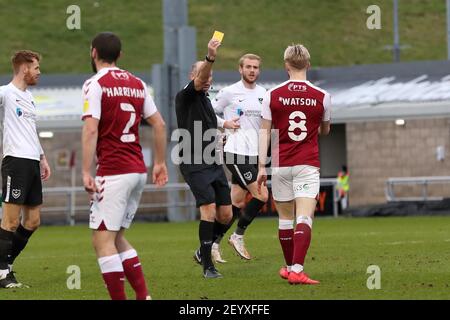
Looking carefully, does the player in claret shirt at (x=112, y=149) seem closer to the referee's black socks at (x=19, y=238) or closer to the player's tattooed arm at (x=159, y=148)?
the player's tattooed arm at (x=159, y=148)

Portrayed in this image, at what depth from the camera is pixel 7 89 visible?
473 inches

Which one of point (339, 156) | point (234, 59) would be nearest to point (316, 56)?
point (234, 59)

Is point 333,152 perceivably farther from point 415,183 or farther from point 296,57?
point 296,57

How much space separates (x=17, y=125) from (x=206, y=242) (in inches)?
96.0

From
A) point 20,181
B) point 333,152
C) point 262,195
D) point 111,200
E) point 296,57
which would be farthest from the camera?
point 333,152

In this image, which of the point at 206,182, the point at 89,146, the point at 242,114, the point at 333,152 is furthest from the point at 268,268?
the point at 333,152

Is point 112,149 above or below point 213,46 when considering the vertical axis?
below

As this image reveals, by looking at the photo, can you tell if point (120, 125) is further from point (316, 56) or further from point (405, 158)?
point (316, 56)

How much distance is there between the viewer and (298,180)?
1145cm

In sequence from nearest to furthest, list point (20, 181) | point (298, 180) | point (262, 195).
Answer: point (298, 180) < point (20, 181) < point (262, 195)

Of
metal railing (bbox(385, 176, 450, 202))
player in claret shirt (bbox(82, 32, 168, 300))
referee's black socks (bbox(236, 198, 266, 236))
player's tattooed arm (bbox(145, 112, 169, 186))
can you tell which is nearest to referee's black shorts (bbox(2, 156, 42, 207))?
player in claret shirt (bbox(82, 32, 168, 300))

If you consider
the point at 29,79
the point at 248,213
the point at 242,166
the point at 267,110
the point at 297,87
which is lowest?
the point at 248,213

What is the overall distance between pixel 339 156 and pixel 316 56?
1536 inches

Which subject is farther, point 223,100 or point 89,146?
point 223,100
